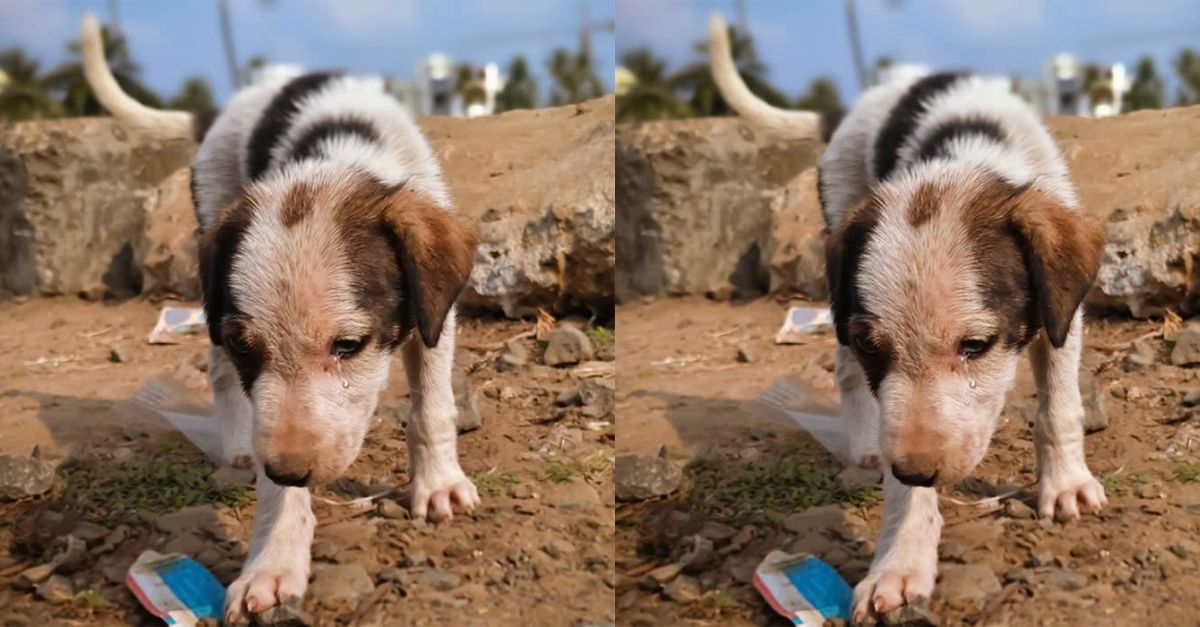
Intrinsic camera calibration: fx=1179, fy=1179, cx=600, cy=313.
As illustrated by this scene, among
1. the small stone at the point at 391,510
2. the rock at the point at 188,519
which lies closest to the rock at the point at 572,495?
the small stone at the point at 391,510

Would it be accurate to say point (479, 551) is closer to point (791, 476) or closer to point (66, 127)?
point (791, 476)

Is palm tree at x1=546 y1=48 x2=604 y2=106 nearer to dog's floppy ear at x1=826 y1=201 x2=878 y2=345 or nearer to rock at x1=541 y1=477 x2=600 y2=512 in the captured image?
dog's floppy ear at x1=826 y1=201 x2=878 y2=345

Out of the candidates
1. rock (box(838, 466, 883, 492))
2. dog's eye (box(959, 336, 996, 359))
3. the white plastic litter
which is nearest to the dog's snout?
dog's eye (box(959, 336, 996, 359))

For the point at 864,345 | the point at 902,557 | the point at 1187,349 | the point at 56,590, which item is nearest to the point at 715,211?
the point at 864,345

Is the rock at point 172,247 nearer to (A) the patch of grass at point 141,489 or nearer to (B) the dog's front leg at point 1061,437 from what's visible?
(A) the patch of grass at point 141,489

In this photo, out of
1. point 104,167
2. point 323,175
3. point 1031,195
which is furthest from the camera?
point 104,167

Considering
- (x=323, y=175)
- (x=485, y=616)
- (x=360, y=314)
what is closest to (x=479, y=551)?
(x=485, y=616)

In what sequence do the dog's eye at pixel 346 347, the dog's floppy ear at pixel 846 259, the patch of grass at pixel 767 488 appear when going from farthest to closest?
1. the patch of grass at pixel 767 488
2. the dog's floppy ear at pixel 846 259
3. the dog's eye at pixel 346 347
